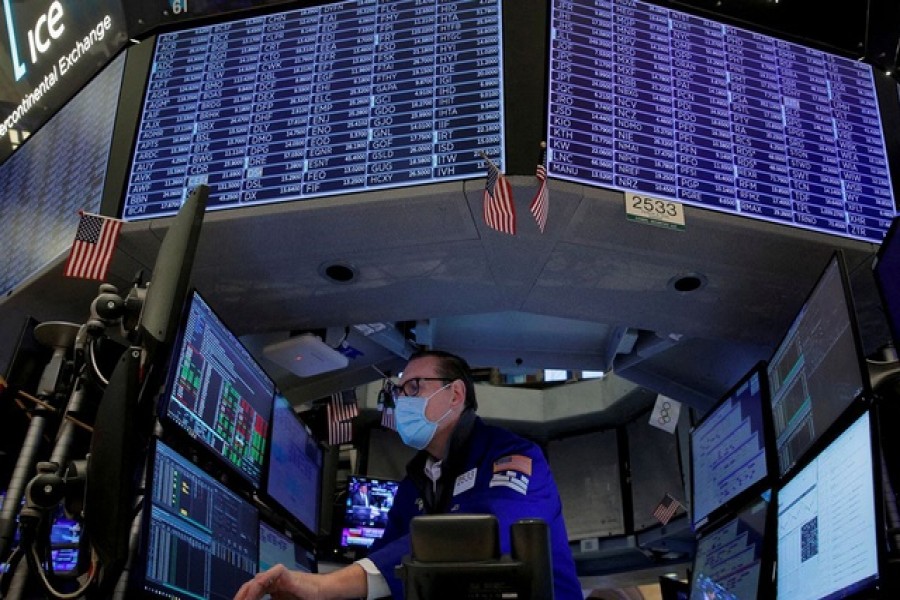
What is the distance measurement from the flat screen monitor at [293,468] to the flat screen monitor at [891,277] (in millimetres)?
2606

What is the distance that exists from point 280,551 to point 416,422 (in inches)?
37.1

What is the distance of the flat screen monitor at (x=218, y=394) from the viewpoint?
2.85 metres

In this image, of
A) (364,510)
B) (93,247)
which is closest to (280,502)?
(93,247)

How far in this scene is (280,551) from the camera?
370cm

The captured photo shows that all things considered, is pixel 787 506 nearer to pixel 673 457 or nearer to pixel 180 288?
pixel 180 288

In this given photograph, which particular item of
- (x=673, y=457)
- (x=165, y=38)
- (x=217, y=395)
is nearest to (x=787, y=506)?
(x=217, y=395)

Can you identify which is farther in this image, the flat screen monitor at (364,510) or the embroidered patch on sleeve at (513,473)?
the flat screen monitor at (364,510)

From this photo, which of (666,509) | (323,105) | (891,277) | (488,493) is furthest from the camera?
(666,509)

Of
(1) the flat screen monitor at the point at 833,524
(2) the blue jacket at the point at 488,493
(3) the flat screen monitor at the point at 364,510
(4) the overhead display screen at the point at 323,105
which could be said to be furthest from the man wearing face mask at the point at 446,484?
(3) the flat screen monitor at the point at 364,510

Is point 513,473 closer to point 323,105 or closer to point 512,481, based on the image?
point 512,481

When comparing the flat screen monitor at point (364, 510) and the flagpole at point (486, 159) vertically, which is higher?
the flagpole at point (486, 159)

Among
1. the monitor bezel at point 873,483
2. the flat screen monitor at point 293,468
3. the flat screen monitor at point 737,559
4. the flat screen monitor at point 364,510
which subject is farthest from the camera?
the flat screen monitor at point 364,510

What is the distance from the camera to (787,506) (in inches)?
115

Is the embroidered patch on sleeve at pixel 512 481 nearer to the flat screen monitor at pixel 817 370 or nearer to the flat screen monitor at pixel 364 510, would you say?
the flat screen monitor at pixel 817 370
